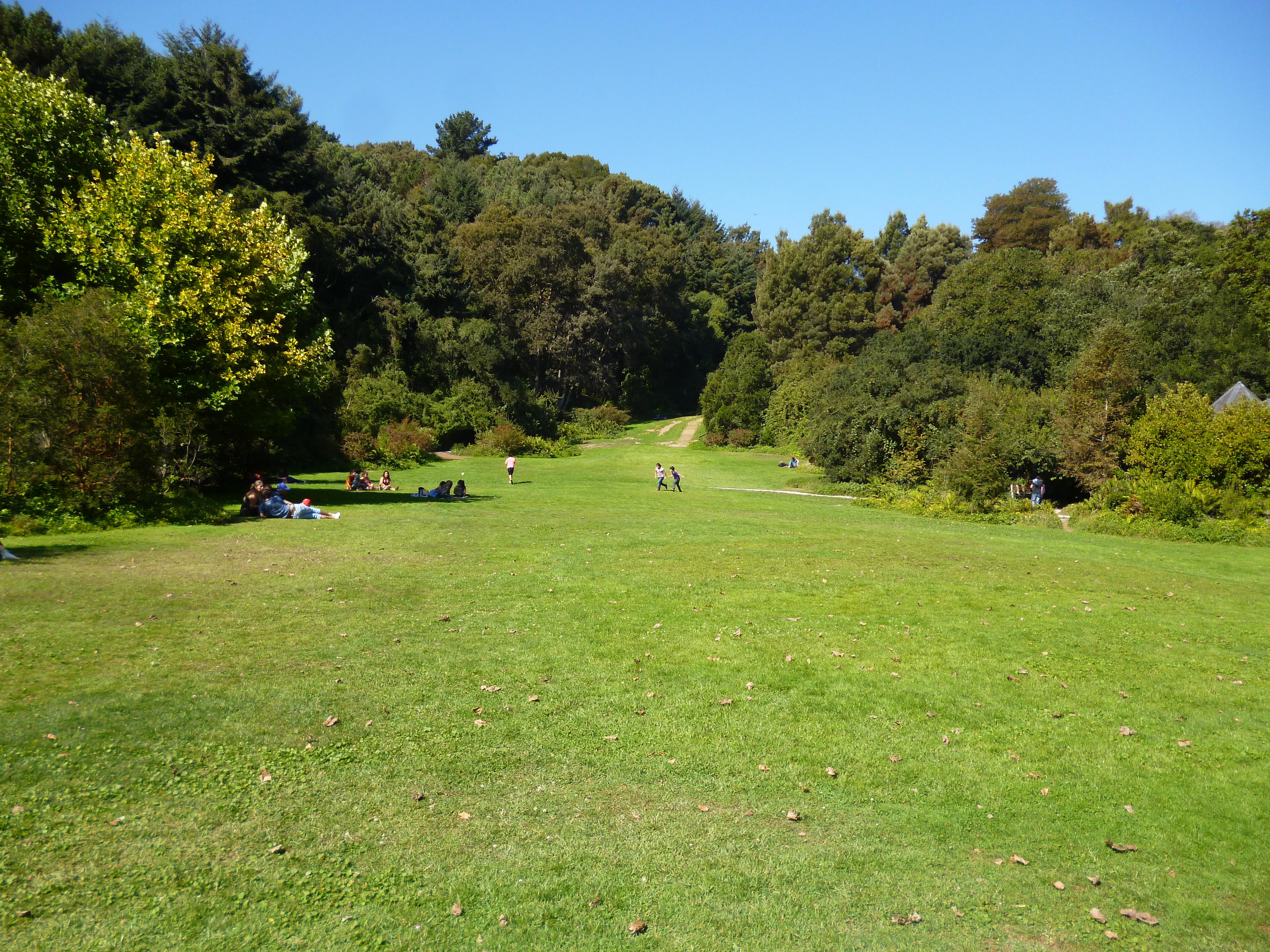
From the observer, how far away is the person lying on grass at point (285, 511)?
21844 mm

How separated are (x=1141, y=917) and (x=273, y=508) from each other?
850 inches

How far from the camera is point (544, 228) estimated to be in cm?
6656

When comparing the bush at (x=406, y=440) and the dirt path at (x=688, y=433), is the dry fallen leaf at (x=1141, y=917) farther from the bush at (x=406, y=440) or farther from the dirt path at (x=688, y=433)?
the dirt path at (x=688, y=433)

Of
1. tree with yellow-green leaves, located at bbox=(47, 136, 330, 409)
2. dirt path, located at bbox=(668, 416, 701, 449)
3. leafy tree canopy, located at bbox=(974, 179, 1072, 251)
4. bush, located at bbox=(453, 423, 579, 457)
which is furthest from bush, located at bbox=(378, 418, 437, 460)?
leafy tree canopy, located at bbox=(974, 179, 1072, 251)

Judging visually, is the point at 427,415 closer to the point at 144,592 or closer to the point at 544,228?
the point at 544,228

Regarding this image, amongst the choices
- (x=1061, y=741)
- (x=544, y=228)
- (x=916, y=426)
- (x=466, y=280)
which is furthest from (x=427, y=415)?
(x=1061, y=741)

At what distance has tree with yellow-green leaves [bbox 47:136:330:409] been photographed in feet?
69.9

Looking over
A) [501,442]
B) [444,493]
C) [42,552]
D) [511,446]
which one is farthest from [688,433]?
[42,552]

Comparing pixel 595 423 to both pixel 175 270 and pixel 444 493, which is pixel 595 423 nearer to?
pixel 444 493

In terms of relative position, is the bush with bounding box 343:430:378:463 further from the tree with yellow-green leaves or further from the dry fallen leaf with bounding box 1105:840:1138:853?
the dry fallen leaf with bounding box 1105:840:1138:853

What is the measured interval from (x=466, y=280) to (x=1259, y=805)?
2500 inches

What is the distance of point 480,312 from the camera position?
218 feet

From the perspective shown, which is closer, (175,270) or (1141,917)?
(1141,917)

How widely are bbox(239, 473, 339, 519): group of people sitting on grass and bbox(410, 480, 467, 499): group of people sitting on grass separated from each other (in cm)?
700
